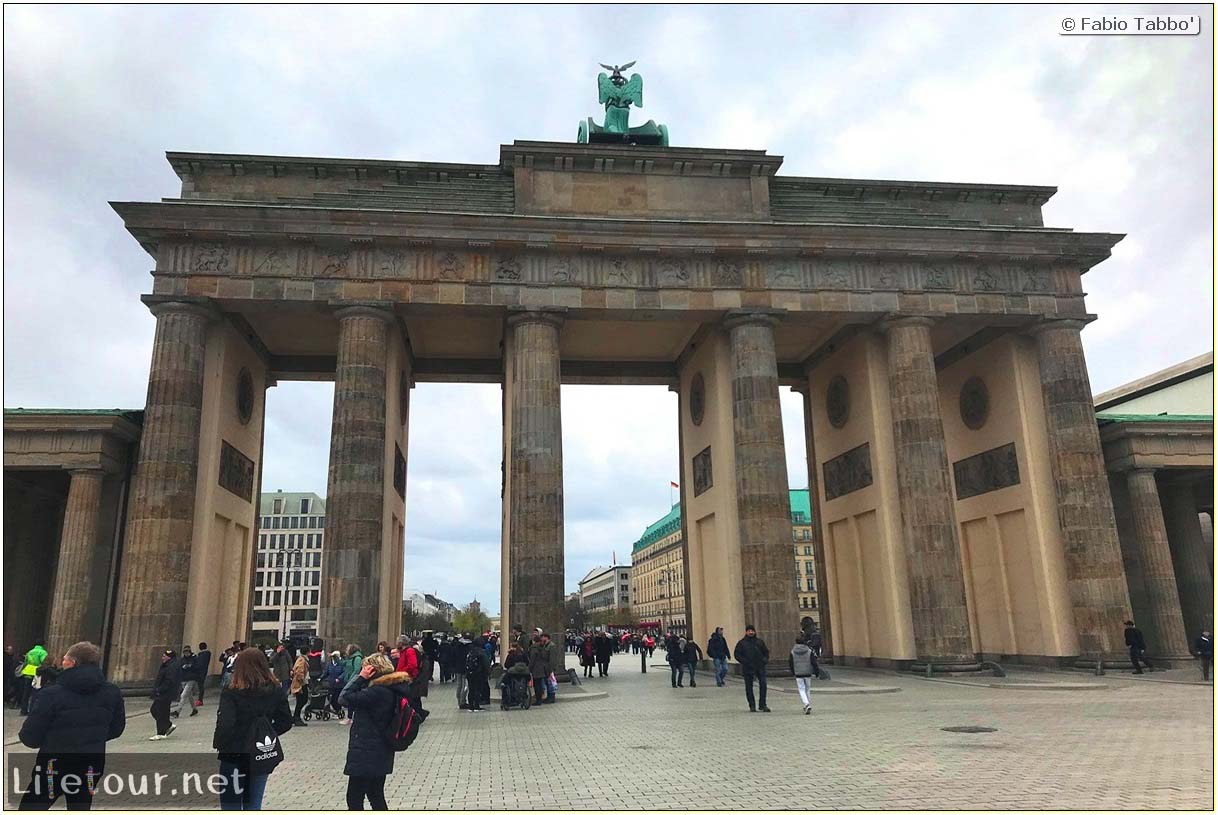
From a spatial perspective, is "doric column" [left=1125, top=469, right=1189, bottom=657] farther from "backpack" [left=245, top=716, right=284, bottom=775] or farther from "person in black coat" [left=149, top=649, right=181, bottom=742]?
"backpack" [left=245, top=716, right=284, bottom=775]

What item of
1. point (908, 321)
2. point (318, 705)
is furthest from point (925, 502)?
point (318, 705)

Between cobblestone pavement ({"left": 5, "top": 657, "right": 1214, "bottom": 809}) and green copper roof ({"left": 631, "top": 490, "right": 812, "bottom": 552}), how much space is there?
61.3 meters

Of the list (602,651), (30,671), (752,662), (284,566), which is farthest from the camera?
(284,566)

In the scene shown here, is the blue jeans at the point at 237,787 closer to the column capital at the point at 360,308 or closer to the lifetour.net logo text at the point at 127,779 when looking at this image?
the lifetour.net logo text at the point at 127,779

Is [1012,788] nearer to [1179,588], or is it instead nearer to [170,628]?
[170,628]

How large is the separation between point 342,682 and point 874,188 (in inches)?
969

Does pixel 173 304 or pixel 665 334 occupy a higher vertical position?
pixel 665 334

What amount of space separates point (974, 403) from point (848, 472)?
5.71 metres

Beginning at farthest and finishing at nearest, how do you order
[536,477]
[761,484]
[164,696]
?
[761,484], [536,477], [164,696]

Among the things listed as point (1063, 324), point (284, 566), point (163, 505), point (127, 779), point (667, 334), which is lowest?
point (127, 779)

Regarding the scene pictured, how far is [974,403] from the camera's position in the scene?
106 feet

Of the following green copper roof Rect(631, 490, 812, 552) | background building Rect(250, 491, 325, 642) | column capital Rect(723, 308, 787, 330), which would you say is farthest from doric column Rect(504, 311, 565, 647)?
background building Rect(250, 491, 325, 642)

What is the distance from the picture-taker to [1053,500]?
93.0 feet

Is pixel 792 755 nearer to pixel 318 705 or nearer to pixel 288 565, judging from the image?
pixel 318 705
